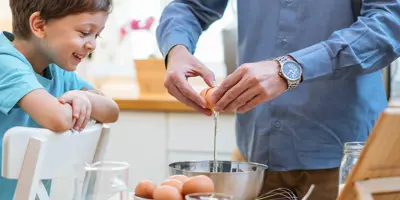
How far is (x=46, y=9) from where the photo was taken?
140 centimetres

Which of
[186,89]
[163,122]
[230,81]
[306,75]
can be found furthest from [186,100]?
[163,122]

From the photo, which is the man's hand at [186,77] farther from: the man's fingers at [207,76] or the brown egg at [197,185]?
the brown egg at [197,185]

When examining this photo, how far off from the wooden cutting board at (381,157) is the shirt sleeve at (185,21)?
675mm

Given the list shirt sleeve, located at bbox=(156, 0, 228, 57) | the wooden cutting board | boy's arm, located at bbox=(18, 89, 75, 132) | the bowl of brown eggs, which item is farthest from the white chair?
the wooden cutting board

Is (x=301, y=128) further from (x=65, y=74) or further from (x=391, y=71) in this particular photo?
(x=391, y=71)

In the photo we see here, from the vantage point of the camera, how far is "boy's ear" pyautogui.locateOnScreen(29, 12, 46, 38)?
1409 millimetres

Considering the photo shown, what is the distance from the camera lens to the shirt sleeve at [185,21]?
1464 mm

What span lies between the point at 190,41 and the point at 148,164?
1319mm

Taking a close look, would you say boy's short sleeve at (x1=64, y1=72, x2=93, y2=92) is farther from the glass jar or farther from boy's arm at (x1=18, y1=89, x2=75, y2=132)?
the glass jar

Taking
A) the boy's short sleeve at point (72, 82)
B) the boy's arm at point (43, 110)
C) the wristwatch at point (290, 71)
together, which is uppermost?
the boy's short sleeve at point (72, 82)

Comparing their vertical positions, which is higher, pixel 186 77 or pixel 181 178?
pixel 186 77

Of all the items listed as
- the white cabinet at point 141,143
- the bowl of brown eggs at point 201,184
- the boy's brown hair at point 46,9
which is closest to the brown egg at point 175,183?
the bowl of brown eggs at point 201,184

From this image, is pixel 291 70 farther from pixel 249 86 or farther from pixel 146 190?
pixel 146 190

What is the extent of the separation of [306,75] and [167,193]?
1.52 feet
